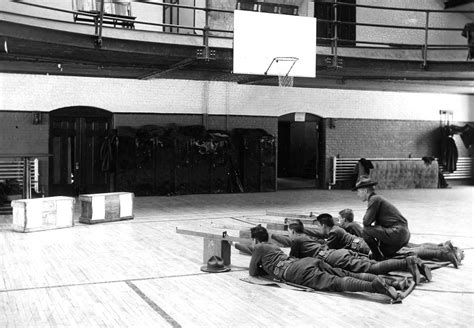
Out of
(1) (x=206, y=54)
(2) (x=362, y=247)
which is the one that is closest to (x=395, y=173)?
(1) (x=206, y=54)

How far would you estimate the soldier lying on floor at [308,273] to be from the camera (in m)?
7.06

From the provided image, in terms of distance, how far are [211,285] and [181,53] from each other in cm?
775

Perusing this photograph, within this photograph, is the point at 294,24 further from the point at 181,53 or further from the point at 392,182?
the point at 392,182

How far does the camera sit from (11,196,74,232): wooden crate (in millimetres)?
11914

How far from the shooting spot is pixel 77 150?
18562 mm

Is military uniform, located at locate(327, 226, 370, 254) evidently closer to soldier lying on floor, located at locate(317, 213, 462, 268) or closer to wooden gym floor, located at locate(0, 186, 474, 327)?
soldier lying on floor, located at locate(317, 213, 462, 268)

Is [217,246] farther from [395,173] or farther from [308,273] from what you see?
[395,173]

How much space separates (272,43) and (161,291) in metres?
8.09

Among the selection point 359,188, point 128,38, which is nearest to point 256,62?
point 128,38

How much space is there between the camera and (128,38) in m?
13.6

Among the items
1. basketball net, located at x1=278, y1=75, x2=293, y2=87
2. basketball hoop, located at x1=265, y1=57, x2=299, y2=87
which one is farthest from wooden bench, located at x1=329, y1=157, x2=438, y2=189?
basketball hoop, located at x1=265, y1=57, x2=299, y2=87

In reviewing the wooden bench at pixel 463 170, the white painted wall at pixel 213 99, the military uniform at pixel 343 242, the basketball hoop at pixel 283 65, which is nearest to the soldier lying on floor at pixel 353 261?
the military uniform at pixel 343 242

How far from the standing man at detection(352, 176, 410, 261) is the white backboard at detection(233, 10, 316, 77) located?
18.5ft

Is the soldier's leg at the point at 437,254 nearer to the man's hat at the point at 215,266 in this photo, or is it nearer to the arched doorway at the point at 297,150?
the man's hat at the point at 215,266
